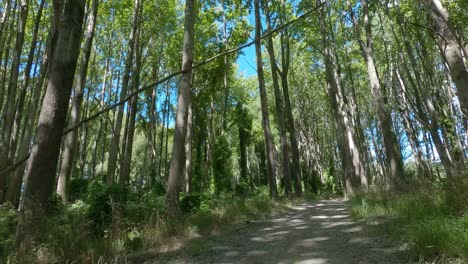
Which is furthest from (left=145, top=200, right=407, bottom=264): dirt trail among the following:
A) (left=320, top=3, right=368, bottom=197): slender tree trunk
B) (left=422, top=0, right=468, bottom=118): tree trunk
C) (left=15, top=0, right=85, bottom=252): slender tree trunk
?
A: (left=320, top=3, right=368, bottom=197): slender tree trunk

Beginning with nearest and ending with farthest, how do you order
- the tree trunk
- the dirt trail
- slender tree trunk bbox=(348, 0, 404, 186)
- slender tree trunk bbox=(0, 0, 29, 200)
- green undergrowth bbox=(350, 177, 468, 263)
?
1. green undergrowth bbox=(350, 177, 468, 263)
2. the dirt trail
3. the tree trunk
4. slender tree trunk bbox=(0, 0, 29, 200)
5. slender tree trunk bbox=(348, 0, 404, 186)

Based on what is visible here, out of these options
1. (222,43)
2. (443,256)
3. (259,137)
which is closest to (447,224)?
(443,256)

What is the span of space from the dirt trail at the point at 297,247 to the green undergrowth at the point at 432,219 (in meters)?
0.31

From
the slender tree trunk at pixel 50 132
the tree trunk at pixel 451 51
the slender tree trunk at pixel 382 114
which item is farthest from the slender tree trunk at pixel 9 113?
the slender tree trunk at pixel 382 114

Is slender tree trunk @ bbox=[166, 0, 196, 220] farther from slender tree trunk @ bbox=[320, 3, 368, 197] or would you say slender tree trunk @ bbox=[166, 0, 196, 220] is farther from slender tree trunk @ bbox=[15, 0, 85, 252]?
slender tree trunk @ bbox=[320, 3, 368, 197]

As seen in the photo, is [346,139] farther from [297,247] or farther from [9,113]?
[9,113]

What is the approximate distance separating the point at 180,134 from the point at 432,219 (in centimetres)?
490

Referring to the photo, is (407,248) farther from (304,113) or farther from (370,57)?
(304,113)

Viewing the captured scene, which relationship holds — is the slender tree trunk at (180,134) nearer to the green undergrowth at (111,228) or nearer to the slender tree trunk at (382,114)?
the green undergrowth at (111,228)

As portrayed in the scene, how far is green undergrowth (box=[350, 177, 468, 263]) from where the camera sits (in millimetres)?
3529

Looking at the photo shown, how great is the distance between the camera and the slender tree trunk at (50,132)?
3.38 m

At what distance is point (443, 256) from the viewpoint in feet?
11.1

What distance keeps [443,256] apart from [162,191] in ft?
47.0

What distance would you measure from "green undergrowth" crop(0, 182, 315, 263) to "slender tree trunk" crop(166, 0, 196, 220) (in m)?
0.31
